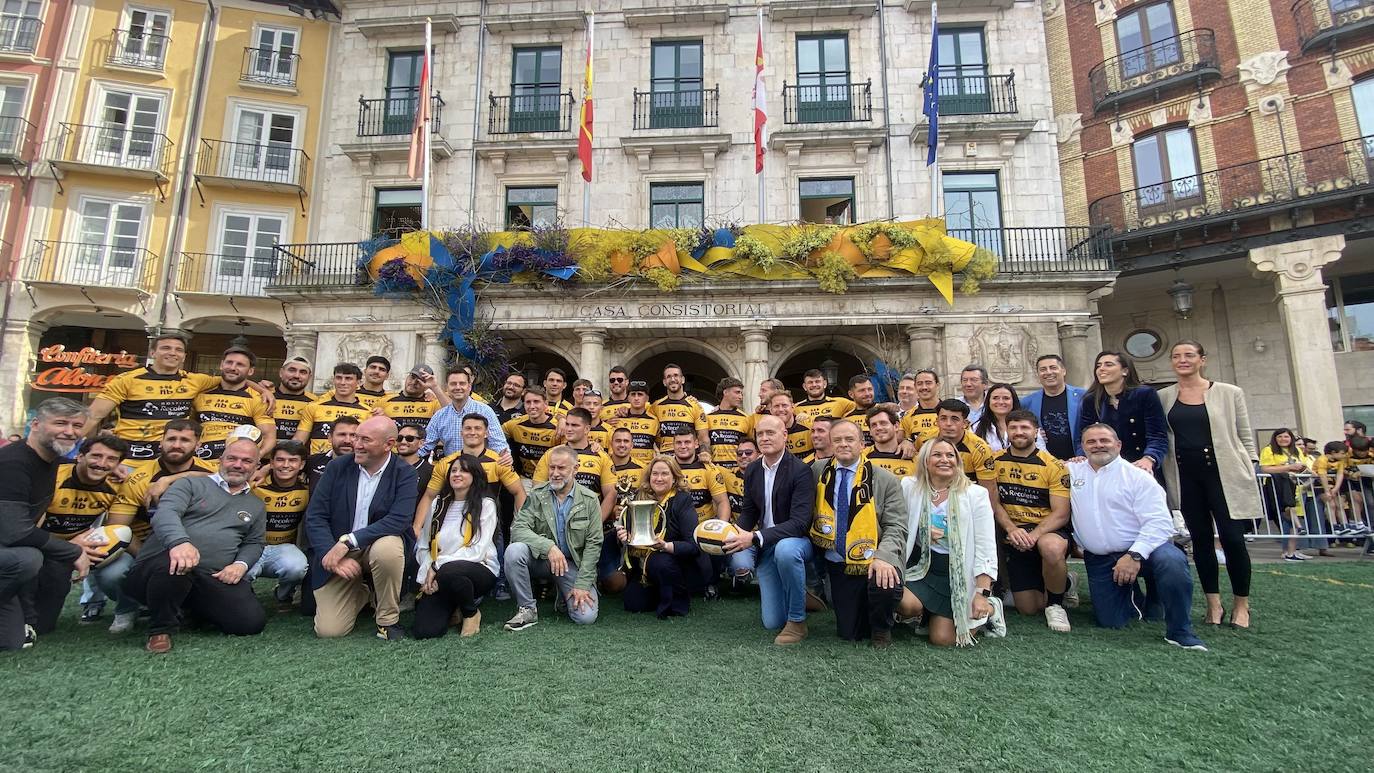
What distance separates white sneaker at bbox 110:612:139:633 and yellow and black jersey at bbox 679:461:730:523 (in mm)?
4227

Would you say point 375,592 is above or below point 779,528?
below

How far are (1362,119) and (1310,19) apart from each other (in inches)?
104

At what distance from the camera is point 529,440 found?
6.32 meters

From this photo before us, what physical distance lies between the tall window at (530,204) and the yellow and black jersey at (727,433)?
1044cm

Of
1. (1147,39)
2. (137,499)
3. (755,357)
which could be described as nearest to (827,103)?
(755,357)

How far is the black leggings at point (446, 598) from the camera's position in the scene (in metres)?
4.32

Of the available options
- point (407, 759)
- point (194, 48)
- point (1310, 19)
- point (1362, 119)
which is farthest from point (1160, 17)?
point (194, 48)

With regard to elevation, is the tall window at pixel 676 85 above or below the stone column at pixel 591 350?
above

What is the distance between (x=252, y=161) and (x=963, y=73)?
739 inches

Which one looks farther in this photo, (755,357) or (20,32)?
(20,32)

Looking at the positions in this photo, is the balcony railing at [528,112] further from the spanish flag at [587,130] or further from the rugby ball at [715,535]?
the rugby ball at [715,535]

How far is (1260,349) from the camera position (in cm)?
1496

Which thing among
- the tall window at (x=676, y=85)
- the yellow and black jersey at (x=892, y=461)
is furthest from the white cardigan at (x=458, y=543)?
the tall window at (x=676, y=85)

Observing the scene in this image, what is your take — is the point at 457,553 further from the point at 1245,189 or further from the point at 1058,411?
the point at 1245,189
